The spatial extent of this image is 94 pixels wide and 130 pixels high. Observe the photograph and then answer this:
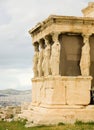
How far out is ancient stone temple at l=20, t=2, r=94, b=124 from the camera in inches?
710

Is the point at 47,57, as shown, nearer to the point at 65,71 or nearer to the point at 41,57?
the point at 65,71

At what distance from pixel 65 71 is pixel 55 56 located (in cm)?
123

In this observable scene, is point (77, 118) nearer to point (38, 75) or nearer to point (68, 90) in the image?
point (68, 90)

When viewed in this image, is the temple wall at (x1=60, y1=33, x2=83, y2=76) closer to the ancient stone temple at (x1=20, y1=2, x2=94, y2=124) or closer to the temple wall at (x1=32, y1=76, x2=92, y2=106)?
the ancient stone temple at (x1=20, y1=2, x2=94, y2=124)

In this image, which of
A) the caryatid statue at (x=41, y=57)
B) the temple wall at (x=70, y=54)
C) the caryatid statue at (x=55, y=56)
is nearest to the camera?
the caryatid statue at (x=55, y=56)

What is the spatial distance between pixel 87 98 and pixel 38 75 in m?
3.67

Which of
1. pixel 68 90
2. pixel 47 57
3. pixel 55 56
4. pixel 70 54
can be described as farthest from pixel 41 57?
pixel 68 90

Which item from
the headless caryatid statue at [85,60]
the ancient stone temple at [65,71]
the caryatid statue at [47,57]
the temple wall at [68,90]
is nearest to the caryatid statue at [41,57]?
the ancient stone temple at [65,71]

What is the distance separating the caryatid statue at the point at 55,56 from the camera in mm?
18469

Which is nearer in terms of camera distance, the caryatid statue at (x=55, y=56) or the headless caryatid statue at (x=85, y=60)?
the caryatid statue at (x=55, y=56)

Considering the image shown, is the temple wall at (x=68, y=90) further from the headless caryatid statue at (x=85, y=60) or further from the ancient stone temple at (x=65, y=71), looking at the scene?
the headless caryatid statue at (x=85, y=60)

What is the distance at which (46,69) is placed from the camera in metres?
19.4

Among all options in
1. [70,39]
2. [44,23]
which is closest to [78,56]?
[70,39]

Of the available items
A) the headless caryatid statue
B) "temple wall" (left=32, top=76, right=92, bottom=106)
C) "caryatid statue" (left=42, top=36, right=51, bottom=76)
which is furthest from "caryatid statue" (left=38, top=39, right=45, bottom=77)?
the headless caryatid statue
